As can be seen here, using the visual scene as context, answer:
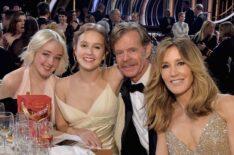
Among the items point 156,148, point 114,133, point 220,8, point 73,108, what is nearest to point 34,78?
point 73,108

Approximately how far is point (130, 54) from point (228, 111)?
702 mm

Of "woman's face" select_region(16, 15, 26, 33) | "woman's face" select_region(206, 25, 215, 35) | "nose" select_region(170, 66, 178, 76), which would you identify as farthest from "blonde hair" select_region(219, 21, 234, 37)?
"nose" select_region(170, 66, 178, 76)

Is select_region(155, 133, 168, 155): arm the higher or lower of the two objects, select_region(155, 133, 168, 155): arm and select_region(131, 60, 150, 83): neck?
the lower

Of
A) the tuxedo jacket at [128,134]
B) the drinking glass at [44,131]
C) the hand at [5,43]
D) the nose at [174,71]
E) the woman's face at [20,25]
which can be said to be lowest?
the tuxedo jacket at [128,134]

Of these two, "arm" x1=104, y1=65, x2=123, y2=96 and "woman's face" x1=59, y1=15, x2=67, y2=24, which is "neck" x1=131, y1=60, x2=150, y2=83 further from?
"woman's face" x1=59, y1=15, x2=67, y2=24

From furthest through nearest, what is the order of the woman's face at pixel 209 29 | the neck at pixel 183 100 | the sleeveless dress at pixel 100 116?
the woman's face at pixel 209 29 < the sleeveless dress at pixel 100 116 < the neck at pixel 183 100

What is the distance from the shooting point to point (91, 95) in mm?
2385

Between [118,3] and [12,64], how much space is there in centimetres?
718

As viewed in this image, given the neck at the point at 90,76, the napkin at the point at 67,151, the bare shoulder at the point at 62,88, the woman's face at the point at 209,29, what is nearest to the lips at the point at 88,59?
the neck at the point at 90,76

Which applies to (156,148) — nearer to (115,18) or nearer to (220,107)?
(220,107)

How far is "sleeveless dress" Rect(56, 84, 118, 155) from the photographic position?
2322 millimetres

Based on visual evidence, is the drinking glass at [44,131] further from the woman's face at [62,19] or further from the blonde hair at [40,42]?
the woman's face at [62,19]

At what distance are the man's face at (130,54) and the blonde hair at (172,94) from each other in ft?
0.93

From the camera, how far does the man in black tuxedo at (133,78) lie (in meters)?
2.21
